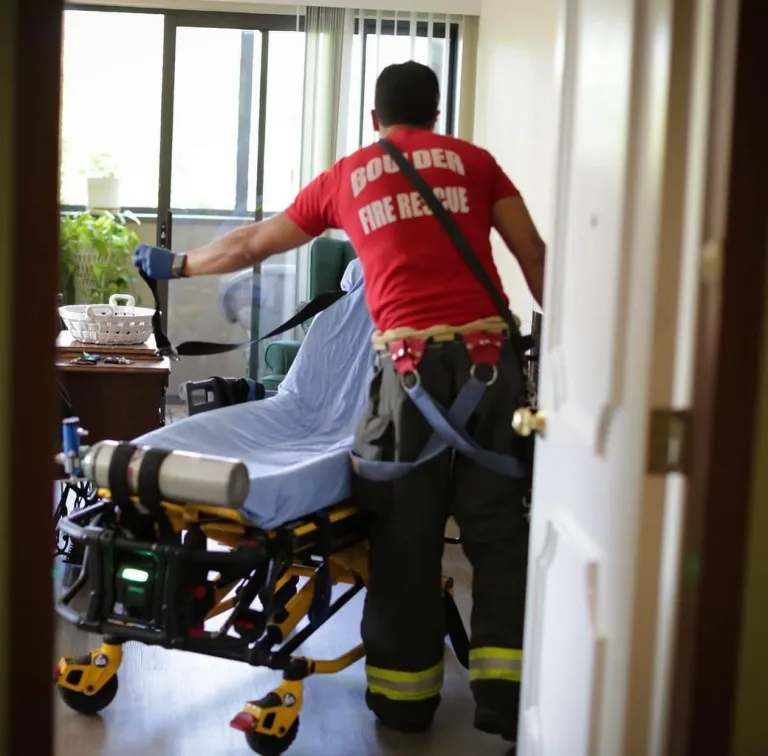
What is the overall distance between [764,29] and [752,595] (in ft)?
2.39

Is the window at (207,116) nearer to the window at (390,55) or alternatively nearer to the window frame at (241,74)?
the window frame at (241,74)

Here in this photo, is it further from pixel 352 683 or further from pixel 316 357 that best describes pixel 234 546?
pixel 316 357

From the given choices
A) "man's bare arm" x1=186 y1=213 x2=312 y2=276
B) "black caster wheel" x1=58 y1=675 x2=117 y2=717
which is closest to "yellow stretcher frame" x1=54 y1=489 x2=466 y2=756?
"black caster wheel" x1=58 y1=675 x2=117 y2=717

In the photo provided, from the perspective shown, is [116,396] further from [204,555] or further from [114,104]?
Result: [114,104]

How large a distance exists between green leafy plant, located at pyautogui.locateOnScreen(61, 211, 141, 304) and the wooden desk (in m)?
2.32

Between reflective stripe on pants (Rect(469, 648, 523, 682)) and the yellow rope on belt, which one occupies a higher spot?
the yellow rope on belt

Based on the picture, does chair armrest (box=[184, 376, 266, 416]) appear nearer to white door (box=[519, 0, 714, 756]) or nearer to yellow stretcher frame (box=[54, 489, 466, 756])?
yellow stretcher frame (box=[54, 489, 466, 756])

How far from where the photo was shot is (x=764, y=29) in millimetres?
1349

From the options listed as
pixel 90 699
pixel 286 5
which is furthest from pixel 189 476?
pixel 286 5

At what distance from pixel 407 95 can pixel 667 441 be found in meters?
1.43

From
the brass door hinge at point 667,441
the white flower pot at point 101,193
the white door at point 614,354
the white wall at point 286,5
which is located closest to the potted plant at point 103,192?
the white flower pot at point 101,193

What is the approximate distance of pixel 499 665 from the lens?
264 centimetres

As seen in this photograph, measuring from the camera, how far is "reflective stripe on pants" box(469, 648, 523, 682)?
8.63ft

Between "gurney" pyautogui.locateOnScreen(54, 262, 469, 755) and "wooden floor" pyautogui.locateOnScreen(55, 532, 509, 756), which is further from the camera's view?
"wooden floor" pyautogui.locateOnScreen(55, 532, 509, 756)
